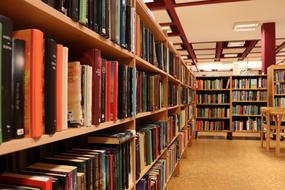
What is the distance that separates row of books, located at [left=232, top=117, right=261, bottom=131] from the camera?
6191 mm

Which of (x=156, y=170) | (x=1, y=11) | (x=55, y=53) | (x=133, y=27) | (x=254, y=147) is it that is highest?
(x=133, y=27)

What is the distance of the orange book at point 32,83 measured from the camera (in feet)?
2.13

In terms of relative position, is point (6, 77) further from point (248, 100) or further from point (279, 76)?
point (248, 100)

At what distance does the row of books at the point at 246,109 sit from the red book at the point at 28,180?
6.13 metres

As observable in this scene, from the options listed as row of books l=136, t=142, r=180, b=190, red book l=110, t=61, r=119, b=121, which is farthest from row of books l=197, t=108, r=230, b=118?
red book l=110, t=61, r=119, b=121

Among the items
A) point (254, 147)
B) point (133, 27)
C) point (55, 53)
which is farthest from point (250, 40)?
point (55, 53)

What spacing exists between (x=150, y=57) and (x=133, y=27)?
20.4 inches

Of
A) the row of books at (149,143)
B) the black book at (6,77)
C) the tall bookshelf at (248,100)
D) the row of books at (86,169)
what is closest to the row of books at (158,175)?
the row of books at (149,143)

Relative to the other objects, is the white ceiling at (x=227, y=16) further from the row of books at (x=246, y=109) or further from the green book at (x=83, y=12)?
the green book at (x=83, y=12)

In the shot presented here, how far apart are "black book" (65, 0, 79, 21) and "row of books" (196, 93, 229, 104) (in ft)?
19.8

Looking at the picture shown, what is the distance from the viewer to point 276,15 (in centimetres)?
510

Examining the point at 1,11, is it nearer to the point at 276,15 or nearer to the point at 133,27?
the point at 133,27

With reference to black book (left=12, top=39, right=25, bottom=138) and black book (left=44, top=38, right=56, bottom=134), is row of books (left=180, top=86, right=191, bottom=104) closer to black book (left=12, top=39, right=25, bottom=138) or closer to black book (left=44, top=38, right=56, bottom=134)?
black book (left=44, top=38, right=56, bottom=134)

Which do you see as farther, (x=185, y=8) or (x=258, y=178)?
(x=185, y=8)
